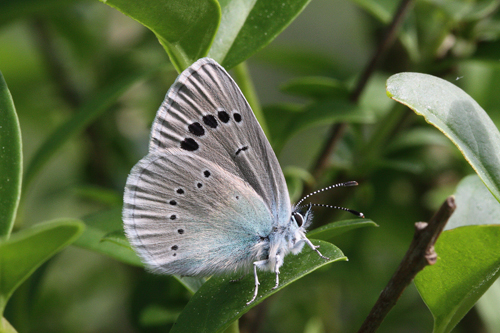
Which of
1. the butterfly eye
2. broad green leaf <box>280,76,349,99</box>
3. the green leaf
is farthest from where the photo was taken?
broad green leaf <box>280,76,349,99</box>

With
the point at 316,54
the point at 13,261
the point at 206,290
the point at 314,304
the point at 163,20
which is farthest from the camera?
the point at 316,54

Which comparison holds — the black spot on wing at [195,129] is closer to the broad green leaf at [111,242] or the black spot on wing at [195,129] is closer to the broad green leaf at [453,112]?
the broad green leaf at [111,242]

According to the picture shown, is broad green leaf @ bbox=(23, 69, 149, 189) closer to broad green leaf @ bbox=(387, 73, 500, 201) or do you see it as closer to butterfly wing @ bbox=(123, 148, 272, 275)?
butterfly wing @ bbox=(123, 148, 272, 275)

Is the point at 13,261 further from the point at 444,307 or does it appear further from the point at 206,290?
the point at 444,307

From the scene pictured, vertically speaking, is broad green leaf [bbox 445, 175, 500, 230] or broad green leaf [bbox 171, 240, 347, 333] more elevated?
broad green leaf [bbox 445, 175, 500, 230]

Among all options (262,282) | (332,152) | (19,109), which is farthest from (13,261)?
(19,109)

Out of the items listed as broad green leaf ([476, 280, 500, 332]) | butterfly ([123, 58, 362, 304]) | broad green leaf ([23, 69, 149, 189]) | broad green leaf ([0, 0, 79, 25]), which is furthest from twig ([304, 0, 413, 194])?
broad green leaf ([0, 0, 79, 25])

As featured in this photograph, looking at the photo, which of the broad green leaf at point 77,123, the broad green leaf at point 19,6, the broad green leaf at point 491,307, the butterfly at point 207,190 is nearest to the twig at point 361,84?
the butterfly at point 207,190
